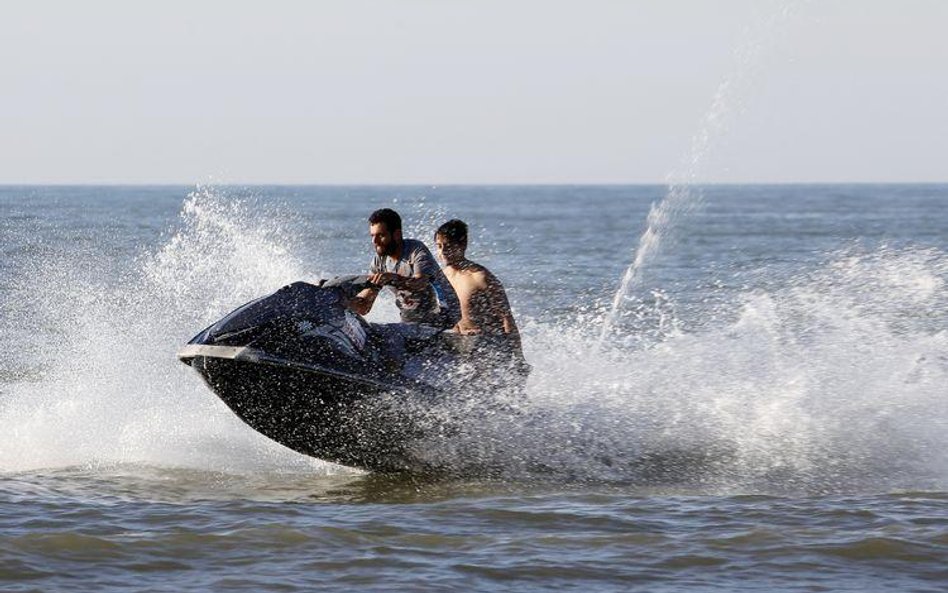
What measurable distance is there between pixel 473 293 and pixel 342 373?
1.08 metres

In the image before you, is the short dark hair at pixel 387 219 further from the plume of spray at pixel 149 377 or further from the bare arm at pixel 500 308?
the plume of spray at pixel 149 377

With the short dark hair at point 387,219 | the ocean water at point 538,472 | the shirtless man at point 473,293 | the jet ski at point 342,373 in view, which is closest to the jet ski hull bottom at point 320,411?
the jet ski at point 342,373

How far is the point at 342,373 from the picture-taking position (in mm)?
9195

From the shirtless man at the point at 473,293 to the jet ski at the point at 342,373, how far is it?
0.09m

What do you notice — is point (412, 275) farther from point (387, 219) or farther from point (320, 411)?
point (320, 411)

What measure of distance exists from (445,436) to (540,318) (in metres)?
10.1

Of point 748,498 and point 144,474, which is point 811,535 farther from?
point 144,474

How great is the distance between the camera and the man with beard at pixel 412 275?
9.52 meters

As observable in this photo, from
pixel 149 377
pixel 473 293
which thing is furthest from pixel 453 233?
pixel 149 377

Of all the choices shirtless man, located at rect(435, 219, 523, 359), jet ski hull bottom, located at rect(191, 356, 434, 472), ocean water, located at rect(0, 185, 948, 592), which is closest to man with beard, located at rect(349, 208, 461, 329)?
shirtless man, located at rect(435, 219, 523, 359)

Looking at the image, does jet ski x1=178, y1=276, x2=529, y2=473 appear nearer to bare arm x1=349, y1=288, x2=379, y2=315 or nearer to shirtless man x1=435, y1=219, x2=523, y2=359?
shirtless man x1=435, y1=219, x2=523, y2=359

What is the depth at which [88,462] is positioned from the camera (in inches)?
400

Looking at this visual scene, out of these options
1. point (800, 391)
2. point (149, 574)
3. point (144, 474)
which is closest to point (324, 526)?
point (149, 574)

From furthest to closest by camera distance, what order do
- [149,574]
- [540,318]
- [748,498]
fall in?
[540,318]
[748,498]
[149,574]
